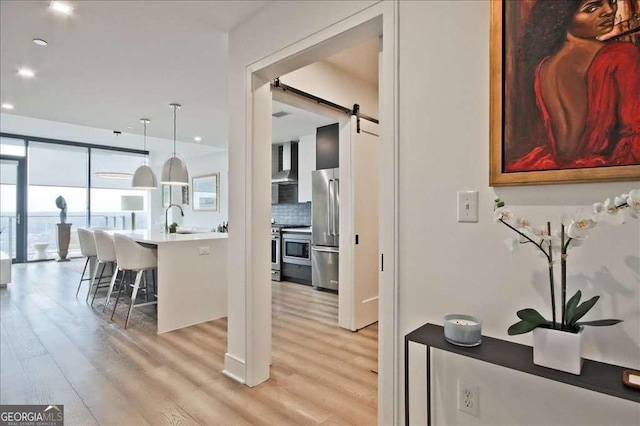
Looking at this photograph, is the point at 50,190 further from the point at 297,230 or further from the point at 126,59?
the point at 126,59

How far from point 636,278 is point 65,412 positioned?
282 centimetres

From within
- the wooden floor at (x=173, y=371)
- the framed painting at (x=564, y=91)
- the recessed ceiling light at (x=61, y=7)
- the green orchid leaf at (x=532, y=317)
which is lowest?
the wooden floor at (x=173, y=371)

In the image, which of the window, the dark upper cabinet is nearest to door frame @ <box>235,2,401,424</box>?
the dark upper cabinet

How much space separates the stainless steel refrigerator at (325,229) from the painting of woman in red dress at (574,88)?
366 centimetres

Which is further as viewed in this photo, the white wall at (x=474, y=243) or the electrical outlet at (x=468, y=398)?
the electrical outlet at (x=468, y=398)

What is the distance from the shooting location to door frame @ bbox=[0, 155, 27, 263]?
24.7 feet

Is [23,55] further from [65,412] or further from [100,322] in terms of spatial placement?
[65,412]

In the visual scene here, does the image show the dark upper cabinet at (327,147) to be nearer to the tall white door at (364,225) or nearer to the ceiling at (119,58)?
the tall white door at (364,225)

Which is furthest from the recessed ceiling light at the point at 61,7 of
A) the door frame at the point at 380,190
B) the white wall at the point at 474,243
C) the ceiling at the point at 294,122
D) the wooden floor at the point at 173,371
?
Result: the wooden floor at the point at 173,371

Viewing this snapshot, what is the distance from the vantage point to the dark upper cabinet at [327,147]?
16.7 feet

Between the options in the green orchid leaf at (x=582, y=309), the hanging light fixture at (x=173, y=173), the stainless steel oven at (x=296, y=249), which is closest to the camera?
the green orchid leaf at (x=582, y=309)

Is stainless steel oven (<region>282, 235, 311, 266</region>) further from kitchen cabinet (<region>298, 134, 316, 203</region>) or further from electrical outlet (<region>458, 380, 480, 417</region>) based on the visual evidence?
electrical outlet (<region>458, 380, 480, 417</region>)

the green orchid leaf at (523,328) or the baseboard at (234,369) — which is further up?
the green orchid leaf at (523,328)

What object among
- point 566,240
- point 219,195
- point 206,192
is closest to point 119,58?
point 566,240
